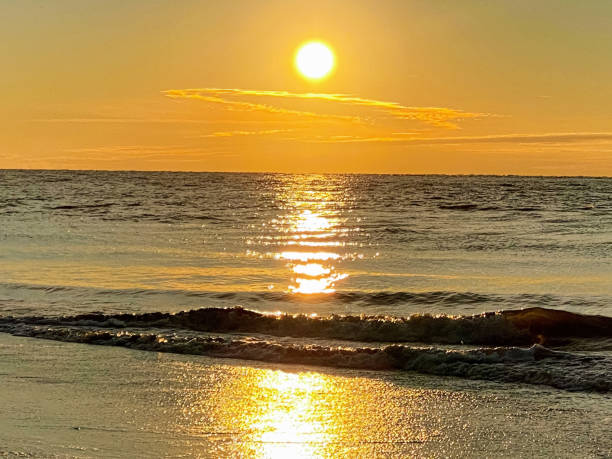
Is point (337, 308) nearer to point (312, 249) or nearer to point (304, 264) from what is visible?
point (304, 264)

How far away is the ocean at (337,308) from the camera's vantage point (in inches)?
309

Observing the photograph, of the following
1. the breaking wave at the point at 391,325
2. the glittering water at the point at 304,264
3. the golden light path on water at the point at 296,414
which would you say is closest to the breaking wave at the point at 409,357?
the golden light path on water at the point at 296,414

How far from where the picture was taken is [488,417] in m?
6.51

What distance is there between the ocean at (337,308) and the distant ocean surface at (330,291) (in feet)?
0.12

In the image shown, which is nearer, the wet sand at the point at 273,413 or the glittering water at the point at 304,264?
the wet sand at the point at 273,413

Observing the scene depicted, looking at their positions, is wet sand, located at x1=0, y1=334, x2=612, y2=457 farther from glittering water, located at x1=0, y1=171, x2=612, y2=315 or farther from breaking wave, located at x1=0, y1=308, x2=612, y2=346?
glittering water, located at x1=0, y1=171, x2=612, y2=315

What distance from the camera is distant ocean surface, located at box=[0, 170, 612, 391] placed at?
9.20 meters

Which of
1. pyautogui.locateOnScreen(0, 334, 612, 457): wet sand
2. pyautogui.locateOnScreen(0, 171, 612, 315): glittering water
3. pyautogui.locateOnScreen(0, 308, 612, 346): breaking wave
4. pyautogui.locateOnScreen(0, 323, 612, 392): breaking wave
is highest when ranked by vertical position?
pyautogui.locateOnScreen(0, 171, 612, 315): glittering water

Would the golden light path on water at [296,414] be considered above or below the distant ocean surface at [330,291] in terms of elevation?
below

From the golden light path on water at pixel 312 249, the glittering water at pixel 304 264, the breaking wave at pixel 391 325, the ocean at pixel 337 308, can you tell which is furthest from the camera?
the golden light path on water at pixel 312 249

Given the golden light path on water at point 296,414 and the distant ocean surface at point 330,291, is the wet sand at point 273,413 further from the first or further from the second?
the distant ocean surface at point 330,291

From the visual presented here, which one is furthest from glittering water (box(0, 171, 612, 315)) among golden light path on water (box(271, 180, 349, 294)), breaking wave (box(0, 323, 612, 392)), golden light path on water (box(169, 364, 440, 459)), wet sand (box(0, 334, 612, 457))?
golden light path on water (box(169, 364, 440, 459))

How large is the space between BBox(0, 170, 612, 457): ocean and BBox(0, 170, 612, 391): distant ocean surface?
0.04 m

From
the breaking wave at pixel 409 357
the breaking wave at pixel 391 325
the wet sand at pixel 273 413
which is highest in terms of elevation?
the breaking wave at pixel 391 325
